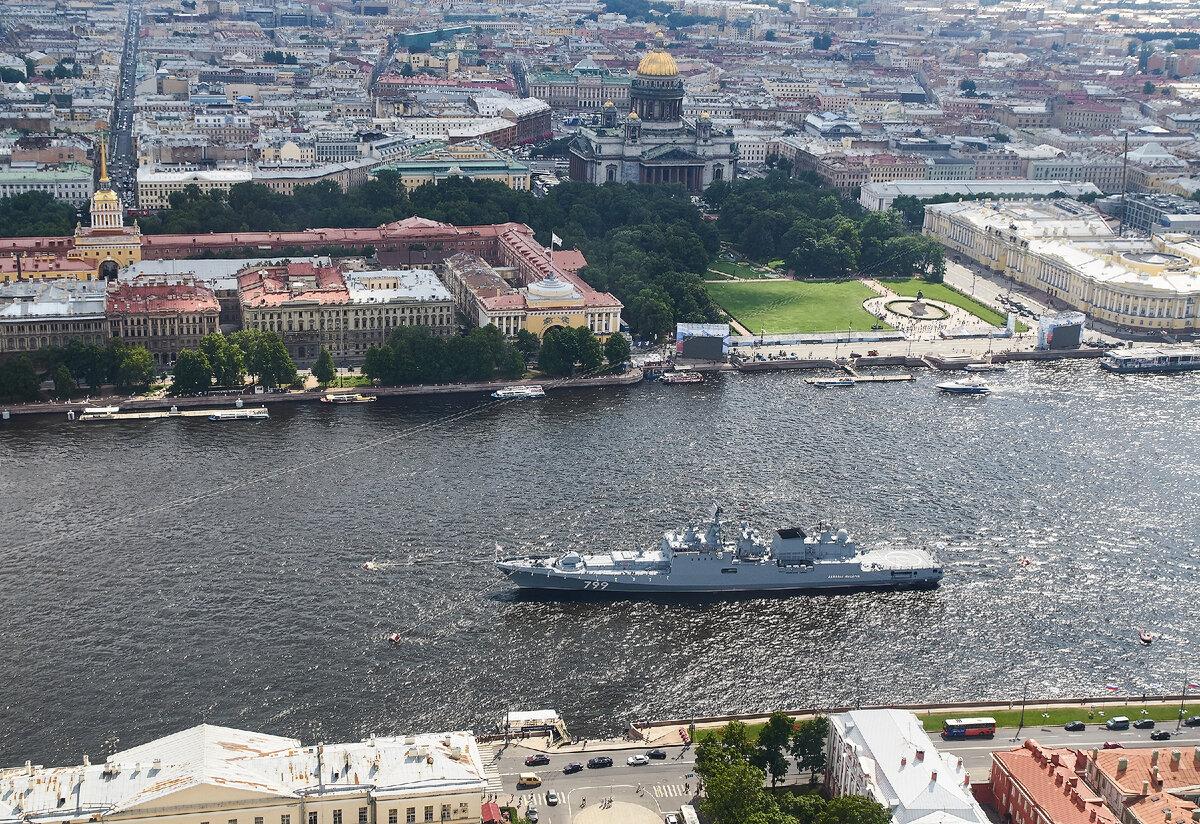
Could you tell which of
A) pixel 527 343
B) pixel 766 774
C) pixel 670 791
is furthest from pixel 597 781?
pixel 527 343

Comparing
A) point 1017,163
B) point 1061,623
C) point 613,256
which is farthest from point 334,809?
point 1017,163

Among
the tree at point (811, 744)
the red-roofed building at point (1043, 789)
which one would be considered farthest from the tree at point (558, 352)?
the red-roofed building at point (1043, 789)

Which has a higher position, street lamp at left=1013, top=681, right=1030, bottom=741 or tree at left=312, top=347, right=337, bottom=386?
tree at left=312, top=347, right=337, bottom=386

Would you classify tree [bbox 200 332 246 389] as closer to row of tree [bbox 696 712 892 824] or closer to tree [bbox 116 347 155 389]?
tree [bbox 116 347 155 389]

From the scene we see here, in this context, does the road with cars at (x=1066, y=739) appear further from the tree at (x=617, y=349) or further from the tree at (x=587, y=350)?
the tree at (x=617, y=349)

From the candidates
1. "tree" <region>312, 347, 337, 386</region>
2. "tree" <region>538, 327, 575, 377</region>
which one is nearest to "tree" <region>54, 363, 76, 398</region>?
"tree" <region>312, 347, 337, 386</region>

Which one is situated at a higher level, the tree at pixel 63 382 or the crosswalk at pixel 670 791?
the tree at pixel 63 382
